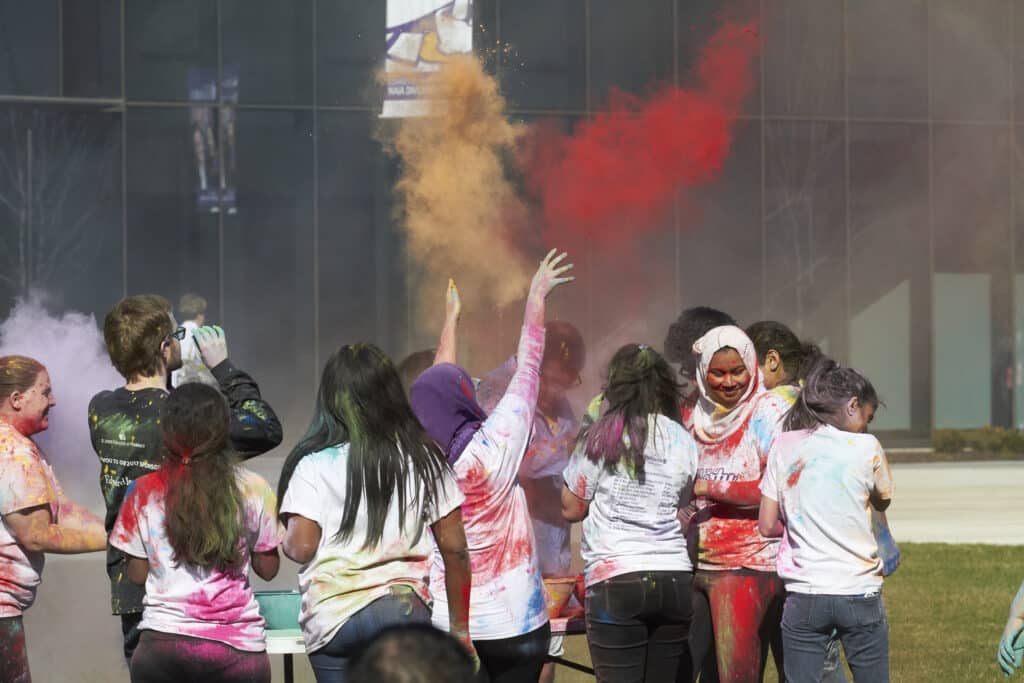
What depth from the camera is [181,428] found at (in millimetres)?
4035

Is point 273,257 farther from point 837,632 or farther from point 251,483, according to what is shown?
point 251,483

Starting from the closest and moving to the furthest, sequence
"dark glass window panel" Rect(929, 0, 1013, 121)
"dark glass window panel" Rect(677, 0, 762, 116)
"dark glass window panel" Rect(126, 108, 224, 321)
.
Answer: "dark glass window panel" Rect(126, 108, 224, 321) → "dark glass window panel" Rect(677, 0, 762, 116) → "dark glass window panel" Rect(929, 0, 1013, 121)

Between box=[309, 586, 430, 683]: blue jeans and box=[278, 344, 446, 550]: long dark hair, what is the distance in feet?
0.57

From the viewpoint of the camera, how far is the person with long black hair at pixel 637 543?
481 cm

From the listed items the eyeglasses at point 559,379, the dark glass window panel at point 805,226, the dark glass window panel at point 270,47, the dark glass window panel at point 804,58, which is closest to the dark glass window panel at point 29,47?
the dark glass window panel at point 270,47

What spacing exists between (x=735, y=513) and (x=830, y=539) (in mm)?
513

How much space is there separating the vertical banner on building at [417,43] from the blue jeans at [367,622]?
13247mm

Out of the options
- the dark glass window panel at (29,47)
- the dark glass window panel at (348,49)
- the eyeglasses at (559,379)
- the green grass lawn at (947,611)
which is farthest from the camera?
the dark glass window panel at (348,49)

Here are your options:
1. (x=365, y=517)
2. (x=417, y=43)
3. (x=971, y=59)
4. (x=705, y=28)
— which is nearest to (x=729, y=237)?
(x=705, y=28)

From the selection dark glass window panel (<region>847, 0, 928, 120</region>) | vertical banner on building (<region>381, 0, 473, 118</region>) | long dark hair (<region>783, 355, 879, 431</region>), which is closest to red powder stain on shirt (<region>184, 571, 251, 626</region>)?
long dark hair (<region>783, 355, 879, 431</region>)

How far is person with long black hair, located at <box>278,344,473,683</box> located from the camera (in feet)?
12.8

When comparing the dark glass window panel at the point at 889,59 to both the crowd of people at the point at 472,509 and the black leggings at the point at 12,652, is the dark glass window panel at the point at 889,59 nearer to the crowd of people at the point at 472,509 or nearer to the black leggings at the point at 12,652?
the crowd of people at the point at 472,509

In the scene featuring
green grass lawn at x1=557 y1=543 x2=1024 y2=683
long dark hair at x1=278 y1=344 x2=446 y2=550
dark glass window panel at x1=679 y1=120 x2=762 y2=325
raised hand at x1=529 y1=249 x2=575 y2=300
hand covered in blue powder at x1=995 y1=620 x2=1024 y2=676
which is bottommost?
green grass lawn at x1=557 y1=543 x2=1024 y2=683

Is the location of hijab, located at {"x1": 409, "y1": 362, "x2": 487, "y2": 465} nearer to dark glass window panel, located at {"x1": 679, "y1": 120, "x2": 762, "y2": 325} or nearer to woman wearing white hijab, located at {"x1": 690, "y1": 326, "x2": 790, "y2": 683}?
woman wearing white hijab, located at {"x1": 690, "y1": 326, "x2": 790, "y2": 683}
